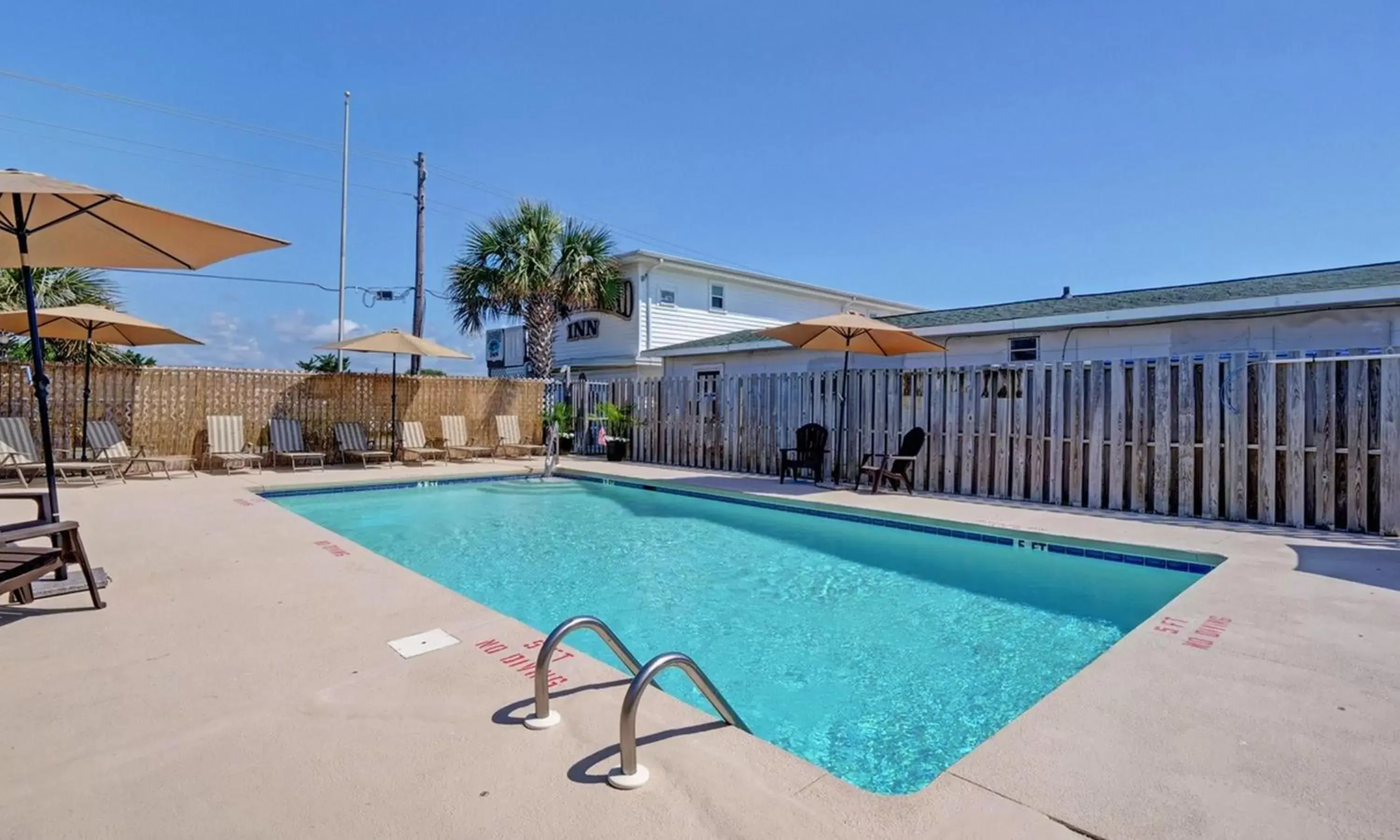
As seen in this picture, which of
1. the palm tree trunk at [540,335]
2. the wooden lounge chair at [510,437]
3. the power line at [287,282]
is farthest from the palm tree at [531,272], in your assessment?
the power line at [287,282]

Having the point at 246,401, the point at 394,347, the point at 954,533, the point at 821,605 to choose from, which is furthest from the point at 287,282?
the point at 821,605

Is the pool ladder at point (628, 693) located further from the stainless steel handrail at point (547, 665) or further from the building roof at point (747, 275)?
the building roof at point (747, 275)

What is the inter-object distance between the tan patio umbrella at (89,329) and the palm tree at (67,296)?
1.63m

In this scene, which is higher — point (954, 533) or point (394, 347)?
point (394, 347)

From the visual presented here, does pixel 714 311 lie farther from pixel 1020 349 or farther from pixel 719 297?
pixel 1020 349

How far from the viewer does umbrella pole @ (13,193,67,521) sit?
3869mm

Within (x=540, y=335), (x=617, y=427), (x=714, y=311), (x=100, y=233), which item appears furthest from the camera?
(x=714, y=311)

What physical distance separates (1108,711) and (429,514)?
828cm

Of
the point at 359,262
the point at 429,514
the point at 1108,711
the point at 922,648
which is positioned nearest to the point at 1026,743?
the point at 1108,711

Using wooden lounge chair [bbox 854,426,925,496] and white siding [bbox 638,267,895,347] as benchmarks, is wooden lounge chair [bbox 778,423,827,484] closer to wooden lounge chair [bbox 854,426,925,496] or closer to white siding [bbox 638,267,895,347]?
wooden lounge chair [bbox 854,426,925,496]

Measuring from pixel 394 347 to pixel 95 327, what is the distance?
160 inches

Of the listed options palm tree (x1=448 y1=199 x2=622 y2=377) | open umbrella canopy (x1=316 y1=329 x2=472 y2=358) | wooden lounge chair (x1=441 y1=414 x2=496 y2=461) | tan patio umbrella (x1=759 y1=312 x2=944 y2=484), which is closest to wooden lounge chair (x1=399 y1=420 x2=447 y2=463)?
wooden lounge chair (x1=441 y1=414 x2=496 y2=461)

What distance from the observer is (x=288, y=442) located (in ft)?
40.3

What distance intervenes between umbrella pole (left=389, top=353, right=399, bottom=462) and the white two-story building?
21.9ft
